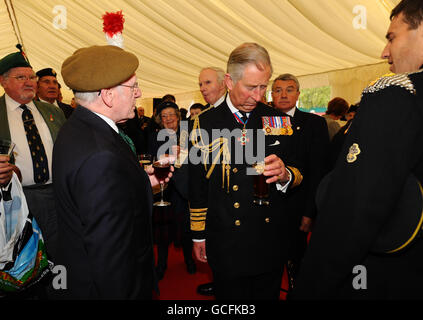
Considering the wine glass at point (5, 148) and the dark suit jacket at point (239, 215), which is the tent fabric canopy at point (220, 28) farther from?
the dark suit jacket at point (239, 215)

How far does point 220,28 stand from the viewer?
670cm

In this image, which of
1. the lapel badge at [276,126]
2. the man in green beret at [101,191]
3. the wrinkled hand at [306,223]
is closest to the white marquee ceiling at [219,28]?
the wrinkled hand at [306,223]

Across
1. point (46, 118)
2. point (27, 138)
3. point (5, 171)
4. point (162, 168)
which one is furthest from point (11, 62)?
point (162, 168)

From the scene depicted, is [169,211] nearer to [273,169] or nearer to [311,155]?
[311,155]

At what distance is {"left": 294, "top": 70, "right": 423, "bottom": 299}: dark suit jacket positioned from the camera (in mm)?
896

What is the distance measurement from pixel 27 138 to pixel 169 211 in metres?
1.75

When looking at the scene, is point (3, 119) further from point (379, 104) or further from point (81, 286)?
point (379, 104)

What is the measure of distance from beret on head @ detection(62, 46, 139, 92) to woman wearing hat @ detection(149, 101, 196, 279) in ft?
6.73

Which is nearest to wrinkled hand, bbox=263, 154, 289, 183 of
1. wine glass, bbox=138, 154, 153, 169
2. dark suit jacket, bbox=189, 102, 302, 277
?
dark suit jacket, bbox=189, 102, 302, 277

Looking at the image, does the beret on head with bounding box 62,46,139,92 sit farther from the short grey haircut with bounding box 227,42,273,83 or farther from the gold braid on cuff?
the gold braid on cuff

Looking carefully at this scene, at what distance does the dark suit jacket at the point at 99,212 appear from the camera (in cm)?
111

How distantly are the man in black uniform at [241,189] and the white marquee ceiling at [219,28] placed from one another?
393cm
